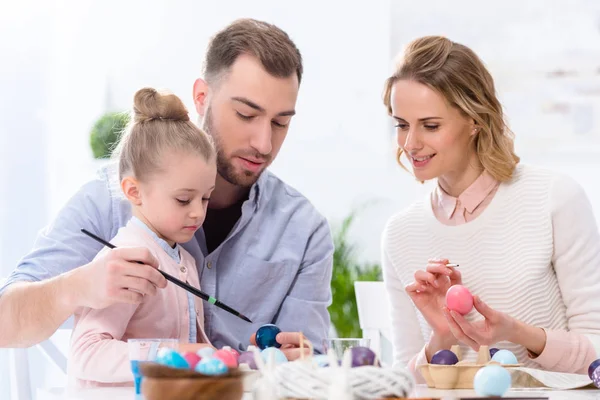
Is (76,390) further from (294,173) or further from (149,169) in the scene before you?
(294,173)

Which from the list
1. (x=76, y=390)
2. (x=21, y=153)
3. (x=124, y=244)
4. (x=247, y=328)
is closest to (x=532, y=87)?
(x=21, y=153)

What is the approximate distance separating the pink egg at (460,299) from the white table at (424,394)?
347 millimetres

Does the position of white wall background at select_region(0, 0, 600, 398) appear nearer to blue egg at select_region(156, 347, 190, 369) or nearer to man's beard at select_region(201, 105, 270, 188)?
man's beard at select_region(201, 105, 270, 188)

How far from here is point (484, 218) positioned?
8.80 feet

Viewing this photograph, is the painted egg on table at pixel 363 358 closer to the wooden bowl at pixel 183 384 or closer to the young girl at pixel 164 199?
the wooden bowl at pixel 183 384

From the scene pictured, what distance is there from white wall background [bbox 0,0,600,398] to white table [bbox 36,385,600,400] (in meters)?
3.63

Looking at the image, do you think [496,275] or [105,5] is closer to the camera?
[496,275]

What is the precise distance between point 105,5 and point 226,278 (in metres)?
3.55

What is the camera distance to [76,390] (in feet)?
5.84

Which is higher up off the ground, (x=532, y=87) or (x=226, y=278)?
(x=532, y=87)

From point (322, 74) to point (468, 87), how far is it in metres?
2.85

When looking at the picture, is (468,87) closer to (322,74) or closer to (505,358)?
(505,358)

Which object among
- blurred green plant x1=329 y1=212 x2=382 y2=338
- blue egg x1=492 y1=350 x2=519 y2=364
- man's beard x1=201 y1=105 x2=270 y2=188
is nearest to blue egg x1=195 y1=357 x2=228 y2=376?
blue egg x1=492 y1=350 x2=519 y2=364

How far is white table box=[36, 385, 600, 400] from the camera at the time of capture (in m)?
1.60
